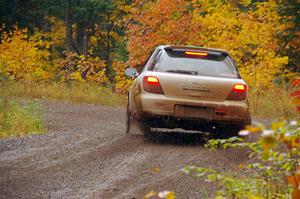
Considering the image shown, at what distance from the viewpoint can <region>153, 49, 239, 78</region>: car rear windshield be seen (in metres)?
11.5

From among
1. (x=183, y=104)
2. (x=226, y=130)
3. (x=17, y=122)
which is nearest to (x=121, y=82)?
(x=17, y=122)

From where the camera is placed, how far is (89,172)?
8.66 m

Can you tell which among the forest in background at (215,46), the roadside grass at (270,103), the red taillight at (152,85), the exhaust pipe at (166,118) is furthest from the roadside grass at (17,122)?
the roadside grass at (270,103)

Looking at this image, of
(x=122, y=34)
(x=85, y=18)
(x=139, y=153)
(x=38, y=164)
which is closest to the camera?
(x=38, y=164)

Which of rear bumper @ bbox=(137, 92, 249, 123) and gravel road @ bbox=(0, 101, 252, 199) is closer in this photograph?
gravel road @ bbox=(0, 101, 252, 199)

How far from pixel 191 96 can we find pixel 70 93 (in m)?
15.1

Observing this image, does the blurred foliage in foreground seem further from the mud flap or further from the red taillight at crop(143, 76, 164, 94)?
the mud flap

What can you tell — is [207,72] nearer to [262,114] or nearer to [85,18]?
[262,114]

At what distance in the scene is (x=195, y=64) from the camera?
1164cm

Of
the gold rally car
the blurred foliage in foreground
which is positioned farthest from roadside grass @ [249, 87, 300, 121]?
the blurred foliage in foreground

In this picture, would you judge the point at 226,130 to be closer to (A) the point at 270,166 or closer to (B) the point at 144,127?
(B) the point at 144,127

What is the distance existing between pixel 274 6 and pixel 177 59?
56.8ft

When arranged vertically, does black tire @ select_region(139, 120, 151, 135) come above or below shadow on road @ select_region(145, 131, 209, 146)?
above

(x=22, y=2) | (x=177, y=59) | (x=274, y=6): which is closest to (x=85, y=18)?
(x=22, y=2)
